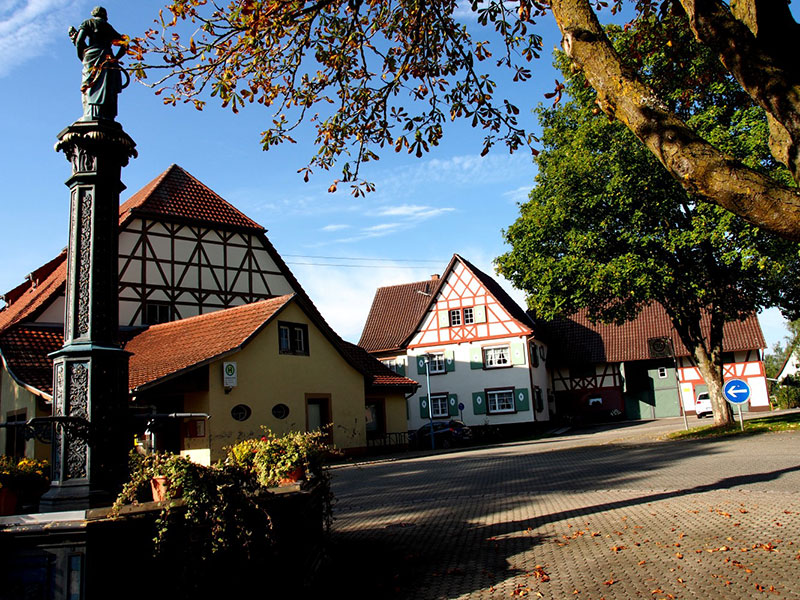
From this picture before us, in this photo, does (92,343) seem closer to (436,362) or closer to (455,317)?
(455,317)

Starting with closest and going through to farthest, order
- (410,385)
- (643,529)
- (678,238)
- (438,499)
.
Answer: (643,529) < (438,499) < (678,238) < (410,385)

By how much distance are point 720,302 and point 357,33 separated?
1885 centimetres

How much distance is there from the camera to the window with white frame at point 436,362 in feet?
137

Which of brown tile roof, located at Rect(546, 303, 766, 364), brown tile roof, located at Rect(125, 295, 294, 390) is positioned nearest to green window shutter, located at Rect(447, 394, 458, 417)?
brown tile roof, located at Rect(546, 303, 766, 364)

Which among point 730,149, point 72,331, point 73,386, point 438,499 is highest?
point 730,149

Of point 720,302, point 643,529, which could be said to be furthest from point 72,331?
point 720,302

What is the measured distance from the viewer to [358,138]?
913cm

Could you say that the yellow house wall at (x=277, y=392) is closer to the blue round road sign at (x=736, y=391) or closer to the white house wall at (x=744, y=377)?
the blue round road sign at (x=736, y=391)

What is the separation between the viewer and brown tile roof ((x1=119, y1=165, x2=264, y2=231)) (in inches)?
1008

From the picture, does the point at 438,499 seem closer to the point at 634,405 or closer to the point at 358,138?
the point at 358,138

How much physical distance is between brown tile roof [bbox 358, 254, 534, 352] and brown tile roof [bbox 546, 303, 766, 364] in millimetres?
4006

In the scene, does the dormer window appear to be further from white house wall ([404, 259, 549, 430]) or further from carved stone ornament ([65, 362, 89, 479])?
white house wall ([404, 259, 549, 430])

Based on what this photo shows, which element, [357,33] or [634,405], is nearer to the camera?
[357,33]

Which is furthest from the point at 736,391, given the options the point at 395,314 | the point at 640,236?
→ the point at 395,314
